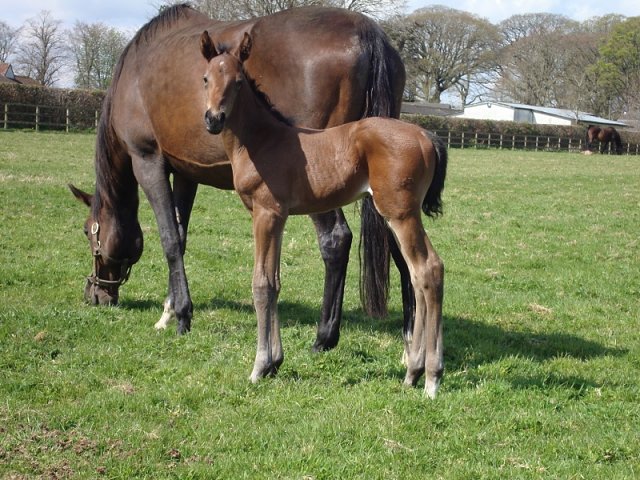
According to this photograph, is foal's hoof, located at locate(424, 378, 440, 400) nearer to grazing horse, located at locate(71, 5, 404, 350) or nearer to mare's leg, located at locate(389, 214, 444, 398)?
mare's leg, located at locate(389, 214, 444, 398)

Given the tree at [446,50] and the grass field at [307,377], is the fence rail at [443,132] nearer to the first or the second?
the grass field at [307,377]

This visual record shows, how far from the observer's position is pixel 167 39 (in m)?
7.05

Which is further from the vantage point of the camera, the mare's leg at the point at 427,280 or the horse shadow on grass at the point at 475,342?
the horse shadow on grass at the point at 475,342

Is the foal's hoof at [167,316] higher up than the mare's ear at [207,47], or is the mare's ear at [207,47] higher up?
the mare's ear at [207,47]

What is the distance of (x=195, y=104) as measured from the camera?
21.0ft

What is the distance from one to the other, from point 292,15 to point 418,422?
387 centimetres

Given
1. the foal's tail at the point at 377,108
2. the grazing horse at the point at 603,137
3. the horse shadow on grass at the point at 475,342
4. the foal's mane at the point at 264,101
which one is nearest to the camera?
the foal's mane at the point at 264,101

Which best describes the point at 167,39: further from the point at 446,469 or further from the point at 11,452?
the point at 446,469

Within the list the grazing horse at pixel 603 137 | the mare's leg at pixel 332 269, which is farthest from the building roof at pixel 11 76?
the mare's leg at pixel 332 269

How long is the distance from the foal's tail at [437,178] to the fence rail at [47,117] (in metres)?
30.0

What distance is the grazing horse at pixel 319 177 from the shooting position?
192 inches

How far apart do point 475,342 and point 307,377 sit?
2.01 metres

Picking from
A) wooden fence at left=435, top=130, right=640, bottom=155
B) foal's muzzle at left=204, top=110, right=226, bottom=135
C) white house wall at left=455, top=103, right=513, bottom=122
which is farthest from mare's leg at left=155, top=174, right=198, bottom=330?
white house wall at left=455, top=103, right=513, bottom=122

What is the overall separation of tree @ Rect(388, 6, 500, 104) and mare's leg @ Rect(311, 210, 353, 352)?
68.1 meters
